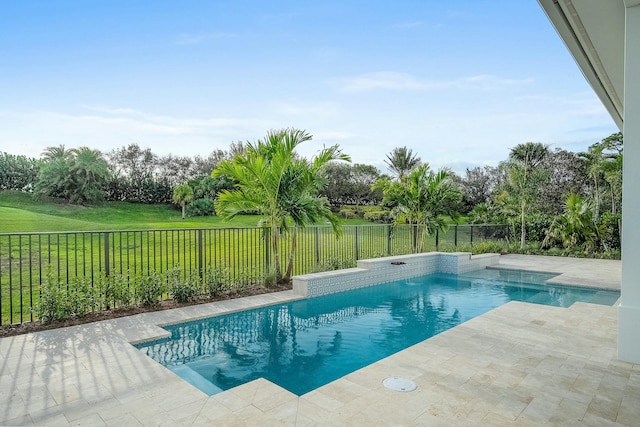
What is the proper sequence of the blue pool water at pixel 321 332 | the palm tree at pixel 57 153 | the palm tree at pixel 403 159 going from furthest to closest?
the palm tree at pixel 403 159 < the palm tree at pixel 57 153 < the blue pool water at pixel 321 332

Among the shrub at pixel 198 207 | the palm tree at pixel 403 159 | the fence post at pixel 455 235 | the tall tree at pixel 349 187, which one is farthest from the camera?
the tall tree at pixel 349 187

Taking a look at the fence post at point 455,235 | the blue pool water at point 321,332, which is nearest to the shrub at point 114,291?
the blue pool water at point 321,332

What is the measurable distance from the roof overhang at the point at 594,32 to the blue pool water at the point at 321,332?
3.69m

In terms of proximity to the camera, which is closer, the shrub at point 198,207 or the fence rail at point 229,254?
the fence rail at point 229,254

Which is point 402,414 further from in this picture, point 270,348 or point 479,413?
point 270,348

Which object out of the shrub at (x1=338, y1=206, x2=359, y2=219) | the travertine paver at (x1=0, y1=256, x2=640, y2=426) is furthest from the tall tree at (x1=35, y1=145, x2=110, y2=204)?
the travertine paver at (x1=0, y1=256, x2=640, y2=426)

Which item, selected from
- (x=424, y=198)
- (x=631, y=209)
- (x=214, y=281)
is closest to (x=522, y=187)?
(x=424, y=198)

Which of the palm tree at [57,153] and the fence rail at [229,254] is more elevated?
the palm tree at [57,153]

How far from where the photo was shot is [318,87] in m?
11.1

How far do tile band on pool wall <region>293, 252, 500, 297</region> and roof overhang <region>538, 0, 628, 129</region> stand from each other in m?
5.00

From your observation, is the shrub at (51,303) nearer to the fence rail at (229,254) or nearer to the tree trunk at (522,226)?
the fence rail at (229,254)

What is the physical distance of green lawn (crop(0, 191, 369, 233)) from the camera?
19.1m

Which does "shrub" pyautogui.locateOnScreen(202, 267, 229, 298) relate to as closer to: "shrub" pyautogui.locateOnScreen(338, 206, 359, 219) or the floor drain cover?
the floor drain cover

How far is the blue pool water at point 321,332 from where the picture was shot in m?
3.82
